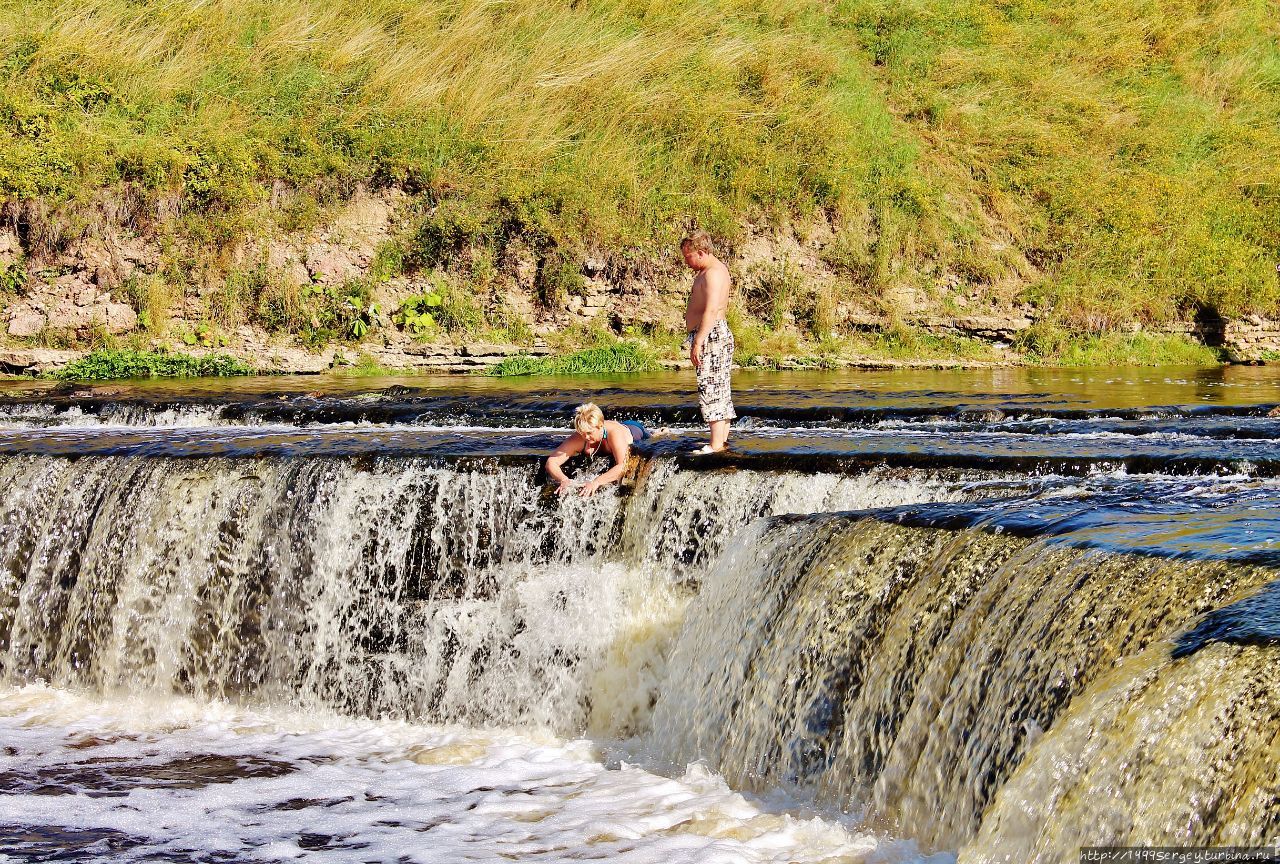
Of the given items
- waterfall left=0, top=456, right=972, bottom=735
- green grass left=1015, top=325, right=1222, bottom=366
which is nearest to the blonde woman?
waterfall left=0, top=456, right=972, bottom=735

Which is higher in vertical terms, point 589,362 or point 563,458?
point 589,362

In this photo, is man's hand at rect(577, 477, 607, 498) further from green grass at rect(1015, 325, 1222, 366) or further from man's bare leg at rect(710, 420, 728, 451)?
green grass at rect(1015, 325, 1222, 366)

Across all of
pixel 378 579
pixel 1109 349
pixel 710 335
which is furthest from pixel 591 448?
pixel 1109 349

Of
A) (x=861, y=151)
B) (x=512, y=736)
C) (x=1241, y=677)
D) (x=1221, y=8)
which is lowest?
(x=512, y=736)

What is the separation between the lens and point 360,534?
26.6 feet

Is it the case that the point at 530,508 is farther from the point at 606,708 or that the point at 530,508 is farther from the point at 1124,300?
the point at 1124,300

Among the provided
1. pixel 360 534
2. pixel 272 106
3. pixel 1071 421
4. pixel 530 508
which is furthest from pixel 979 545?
pixel 272 106

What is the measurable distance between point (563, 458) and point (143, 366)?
10.2 metres

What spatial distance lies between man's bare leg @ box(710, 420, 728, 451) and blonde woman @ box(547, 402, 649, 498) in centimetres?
57

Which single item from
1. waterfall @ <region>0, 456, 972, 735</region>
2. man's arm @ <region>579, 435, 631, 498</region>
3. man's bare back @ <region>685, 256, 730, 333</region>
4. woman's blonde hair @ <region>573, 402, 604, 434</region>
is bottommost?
waterfall @ <region>0, 456, 972, 735</region>

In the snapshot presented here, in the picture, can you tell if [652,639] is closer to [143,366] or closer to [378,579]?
[378,579]

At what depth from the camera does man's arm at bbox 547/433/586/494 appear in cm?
794

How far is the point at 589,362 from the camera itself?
17.4m

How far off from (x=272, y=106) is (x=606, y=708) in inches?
582
